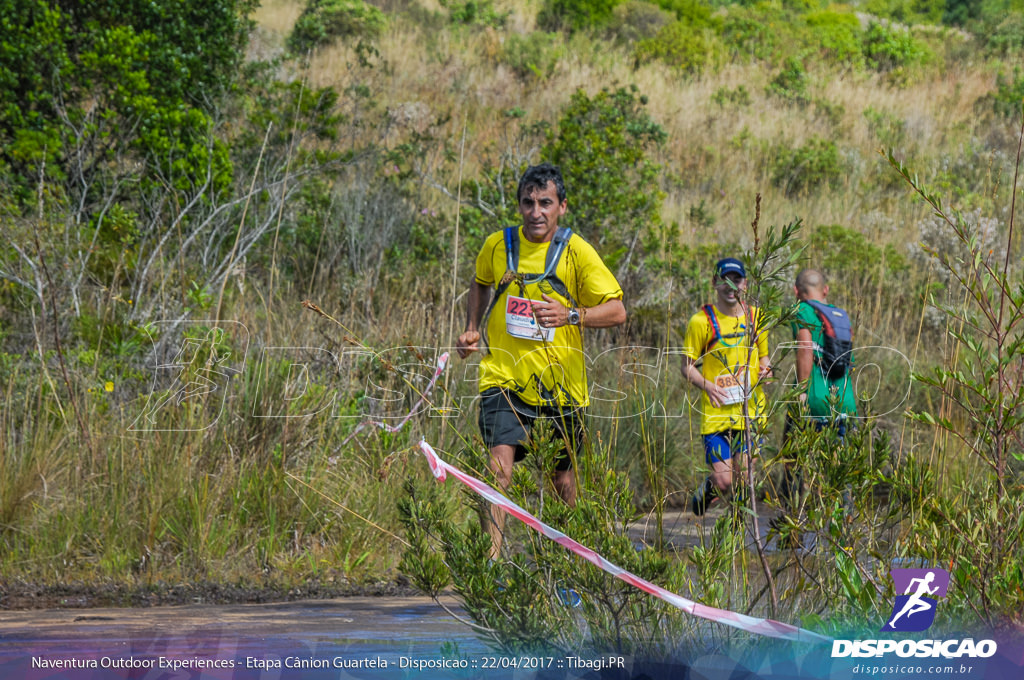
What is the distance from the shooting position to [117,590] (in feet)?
18.8

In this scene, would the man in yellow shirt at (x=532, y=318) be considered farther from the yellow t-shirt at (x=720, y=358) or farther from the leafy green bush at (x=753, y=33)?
the leafy green bush at (x=753, y=33)

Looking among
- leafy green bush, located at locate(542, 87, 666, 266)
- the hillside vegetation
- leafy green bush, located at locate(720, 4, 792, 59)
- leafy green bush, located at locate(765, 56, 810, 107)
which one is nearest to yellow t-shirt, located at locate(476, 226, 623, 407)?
the hillside vegetation

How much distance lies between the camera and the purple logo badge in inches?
132

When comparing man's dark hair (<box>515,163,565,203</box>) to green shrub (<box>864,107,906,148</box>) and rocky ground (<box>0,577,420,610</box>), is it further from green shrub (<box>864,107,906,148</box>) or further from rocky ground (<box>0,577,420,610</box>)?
green shrub (<box>864,107,906,148</box>)

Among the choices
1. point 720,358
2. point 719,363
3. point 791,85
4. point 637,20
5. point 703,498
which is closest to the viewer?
point 703,498

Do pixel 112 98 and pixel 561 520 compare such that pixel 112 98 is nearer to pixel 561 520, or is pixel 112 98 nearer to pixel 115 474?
pixel 115 474

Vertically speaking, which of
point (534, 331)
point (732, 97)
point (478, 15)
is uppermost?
point (478, 15)

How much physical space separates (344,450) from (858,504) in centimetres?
372

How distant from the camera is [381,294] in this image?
1045 cm

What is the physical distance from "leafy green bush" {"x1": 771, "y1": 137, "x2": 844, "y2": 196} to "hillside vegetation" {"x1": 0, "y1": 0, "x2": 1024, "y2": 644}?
0.06 metres

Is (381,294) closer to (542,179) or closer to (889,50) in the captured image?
(542,179)

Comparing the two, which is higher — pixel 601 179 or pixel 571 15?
pixel 571 15

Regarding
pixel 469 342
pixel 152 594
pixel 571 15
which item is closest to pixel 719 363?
pixel 469 342

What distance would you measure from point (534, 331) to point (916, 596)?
2526mm
